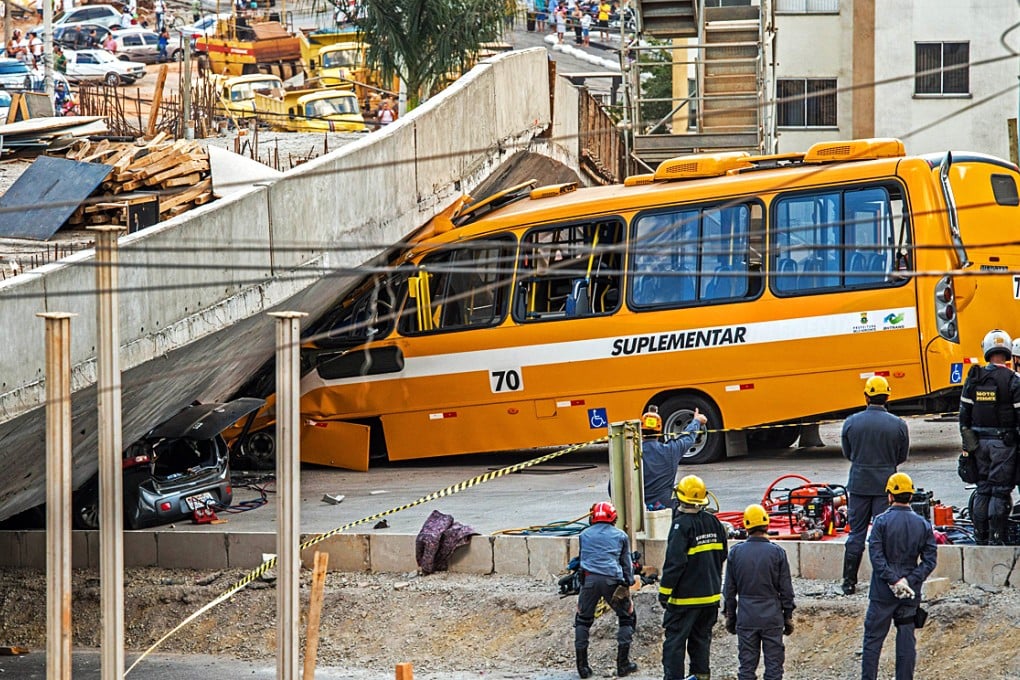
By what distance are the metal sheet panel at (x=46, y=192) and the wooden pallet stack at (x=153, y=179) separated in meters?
0.17

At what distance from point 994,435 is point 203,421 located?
27.0ft

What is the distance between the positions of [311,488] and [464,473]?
1790mm

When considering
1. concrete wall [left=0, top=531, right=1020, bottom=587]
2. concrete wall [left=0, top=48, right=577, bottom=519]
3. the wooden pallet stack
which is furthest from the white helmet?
the wooden pallet stack

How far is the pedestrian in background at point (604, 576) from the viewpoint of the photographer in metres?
11.6

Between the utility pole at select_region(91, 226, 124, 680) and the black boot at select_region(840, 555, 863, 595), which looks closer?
the utility pole at select_region(91, 226, 124, 680)

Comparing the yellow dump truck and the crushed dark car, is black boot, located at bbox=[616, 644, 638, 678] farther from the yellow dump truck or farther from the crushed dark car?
the yellow dump truck

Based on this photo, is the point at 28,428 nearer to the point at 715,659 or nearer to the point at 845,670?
the point at 715,659

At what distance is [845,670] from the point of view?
11.5 m

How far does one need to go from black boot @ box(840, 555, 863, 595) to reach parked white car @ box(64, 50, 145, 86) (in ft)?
143

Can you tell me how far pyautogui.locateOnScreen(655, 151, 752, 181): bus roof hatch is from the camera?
16578 mm

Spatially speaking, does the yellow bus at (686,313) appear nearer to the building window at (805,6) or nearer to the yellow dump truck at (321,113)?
the yellow dump truck at (321,113)

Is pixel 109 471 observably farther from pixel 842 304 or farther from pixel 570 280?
pixel 842 304

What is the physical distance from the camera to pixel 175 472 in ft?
53.9

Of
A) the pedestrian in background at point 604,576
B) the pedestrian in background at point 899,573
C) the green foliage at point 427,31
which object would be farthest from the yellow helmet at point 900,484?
the green foliage at point 427,31
